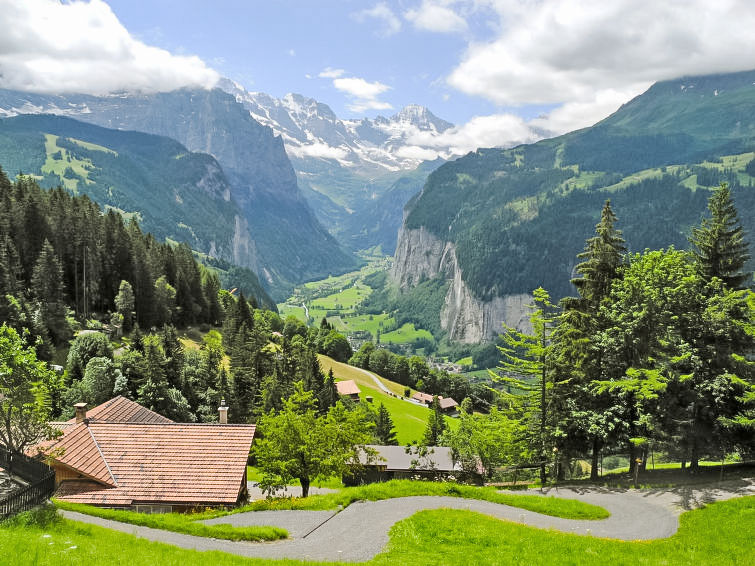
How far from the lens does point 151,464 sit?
32.5 meters

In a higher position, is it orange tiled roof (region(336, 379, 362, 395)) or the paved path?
the paved path

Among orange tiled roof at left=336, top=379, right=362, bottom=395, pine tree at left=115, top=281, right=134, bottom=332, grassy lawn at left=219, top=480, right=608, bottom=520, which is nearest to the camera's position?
grassy lawn at left=219, top=480, right=608, bottom=520

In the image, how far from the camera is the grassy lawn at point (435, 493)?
82.9 feet

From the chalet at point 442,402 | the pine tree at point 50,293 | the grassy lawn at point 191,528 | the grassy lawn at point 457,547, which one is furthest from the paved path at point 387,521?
the chalet at point 442,402

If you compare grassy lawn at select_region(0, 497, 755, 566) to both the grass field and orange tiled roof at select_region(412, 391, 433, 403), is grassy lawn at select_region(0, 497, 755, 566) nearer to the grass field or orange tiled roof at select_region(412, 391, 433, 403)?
the grass field

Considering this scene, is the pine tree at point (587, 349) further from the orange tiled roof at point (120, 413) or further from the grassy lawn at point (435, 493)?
the orange tiled roof at point (120, 413)

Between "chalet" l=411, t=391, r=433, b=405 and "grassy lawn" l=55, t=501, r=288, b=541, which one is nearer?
"grassy lawn" l=55, t=501, r=288, b=541

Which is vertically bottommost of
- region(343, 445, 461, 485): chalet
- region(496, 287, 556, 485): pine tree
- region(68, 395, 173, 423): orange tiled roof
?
region(343, 445, 461, 485): chalet

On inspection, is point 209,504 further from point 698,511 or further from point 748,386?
point 748,386

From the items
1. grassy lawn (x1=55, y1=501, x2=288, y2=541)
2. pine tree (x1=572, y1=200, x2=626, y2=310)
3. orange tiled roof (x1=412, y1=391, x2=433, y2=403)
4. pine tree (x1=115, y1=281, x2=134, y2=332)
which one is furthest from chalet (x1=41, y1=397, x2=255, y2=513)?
orange tiled roof (x1=412, y1=391, x2=433, y2=403)

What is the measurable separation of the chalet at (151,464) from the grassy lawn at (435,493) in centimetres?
449

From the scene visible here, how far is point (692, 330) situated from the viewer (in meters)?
31.7

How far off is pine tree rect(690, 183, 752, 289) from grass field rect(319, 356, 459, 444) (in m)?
67.6

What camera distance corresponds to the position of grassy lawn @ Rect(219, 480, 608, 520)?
25.3 metres
